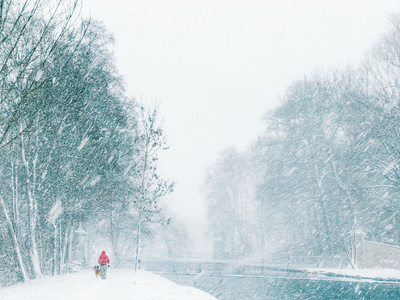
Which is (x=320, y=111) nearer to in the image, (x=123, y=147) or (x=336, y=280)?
(x=336, y=280)

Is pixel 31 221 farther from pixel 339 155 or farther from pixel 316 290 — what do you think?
pixel 339 155

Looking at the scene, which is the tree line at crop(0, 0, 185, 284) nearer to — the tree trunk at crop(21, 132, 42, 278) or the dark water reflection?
the tree trunk at crop(21, 132, 42, 278)

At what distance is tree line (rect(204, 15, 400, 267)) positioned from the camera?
21984mm

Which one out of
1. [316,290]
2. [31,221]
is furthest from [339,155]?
A: [31,221]

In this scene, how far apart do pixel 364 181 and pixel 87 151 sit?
2001 cm

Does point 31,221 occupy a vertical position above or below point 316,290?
above

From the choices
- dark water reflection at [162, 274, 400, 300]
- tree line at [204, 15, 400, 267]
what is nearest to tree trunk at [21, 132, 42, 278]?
dark water reflection at [162, 274, 400, 300]

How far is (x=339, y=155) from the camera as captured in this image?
28156 mm

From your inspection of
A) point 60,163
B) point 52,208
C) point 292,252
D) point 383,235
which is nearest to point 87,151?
point 60,163

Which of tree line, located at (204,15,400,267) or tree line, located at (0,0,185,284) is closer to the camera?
tree line, located at (0,0,185,284)

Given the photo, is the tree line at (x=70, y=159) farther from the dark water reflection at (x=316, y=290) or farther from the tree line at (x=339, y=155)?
the tree line at (x=339, y=155)

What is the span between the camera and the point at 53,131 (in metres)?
16.8

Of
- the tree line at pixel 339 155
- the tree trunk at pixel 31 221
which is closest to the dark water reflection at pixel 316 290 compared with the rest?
the tree line at pixel 339 155

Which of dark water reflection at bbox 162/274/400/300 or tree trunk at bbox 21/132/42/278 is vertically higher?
tree trunk at bbox 21/132/42/278
